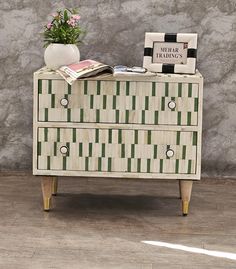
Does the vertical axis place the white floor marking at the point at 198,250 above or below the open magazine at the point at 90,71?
Result: below

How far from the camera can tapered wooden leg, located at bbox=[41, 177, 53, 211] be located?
3.17m

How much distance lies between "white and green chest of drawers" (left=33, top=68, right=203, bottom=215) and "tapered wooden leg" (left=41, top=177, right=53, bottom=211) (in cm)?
5

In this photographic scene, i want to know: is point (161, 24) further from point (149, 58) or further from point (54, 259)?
point (54, 259)

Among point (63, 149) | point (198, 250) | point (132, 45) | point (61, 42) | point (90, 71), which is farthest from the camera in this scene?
point (132, 45)

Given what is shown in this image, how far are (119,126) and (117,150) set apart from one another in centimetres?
11

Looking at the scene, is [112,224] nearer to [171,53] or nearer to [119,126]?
[119,126]

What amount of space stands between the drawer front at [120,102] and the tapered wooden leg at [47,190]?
0.29 metres

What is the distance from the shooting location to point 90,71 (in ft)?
9.84

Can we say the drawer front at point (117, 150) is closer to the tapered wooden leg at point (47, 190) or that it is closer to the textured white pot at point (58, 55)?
the tapered wooden leg at point (47, 190)

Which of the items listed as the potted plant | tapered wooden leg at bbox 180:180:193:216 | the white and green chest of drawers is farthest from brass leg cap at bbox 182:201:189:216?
the potted plant

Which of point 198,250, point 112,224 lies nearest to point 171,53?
point 112,224

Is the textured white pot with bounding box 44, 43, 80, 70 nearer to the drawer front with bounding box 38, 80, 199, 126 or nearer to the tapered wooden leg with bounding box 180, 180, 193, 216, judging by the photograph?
the drawer front with bounding box 38, 80, 199, 126

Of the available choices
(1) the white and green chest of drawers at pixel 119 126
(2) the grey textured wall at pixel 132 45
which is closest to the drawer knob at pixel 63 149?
(1) the white and green chest of drawers at pixel 119 126

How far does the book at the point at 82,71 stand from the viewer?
9.79 ft
